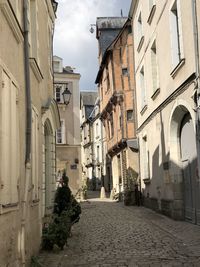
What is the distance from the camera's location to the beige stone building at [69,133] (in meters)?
30.4

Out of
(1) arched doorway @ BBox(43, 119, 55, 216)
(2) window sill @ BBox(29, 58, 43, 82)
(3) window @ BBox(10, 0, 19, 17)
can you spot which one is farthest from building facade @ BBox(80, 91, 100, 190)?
(3) window @ BBox(10, 0, 19, 17)

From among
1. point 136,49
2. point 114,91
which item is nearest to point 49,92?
point 136,49

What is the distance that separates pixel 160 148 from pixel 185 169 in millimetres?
2620

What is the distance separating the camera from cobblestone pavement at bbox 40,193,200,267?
26.4 ft

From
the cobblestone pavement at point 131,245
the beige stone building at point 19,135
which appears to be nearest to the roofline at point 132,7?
the cobblestone pavement at point 131,245

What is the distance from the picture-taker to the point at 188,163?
1299 cm

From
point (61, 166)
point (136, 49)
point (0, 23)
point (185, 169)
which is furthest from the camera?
point (61, 166)

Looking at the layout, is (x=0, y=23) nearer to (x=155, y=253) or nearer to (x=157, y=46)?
(x=155, y=253)

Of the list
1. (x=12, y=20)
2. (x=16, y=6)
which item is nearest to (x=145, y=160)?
(x=16, y=6)

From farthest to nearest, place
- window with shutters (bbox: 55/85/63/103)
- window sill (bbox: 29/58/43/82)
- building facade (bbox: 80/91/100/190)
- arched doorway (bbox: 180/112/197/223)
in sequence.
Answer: building facade (bbox: 80/91/100/190), window with shutters (bbox: 55/85/63/103), arched doorway (bbox: 180/112/197/223), window sill (bbox: 29/58/43/82)

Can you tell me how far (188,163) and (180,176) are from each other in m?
0.86

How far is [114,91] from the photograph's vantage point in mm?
26812

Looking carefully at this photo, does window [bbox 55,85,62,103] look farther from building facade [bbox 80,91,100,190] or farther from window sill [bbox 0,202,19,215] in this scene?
window sill [bbox 0,202,19,215]

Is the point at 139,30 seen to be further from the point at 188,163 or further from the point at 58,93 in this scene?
the point at 58,93
